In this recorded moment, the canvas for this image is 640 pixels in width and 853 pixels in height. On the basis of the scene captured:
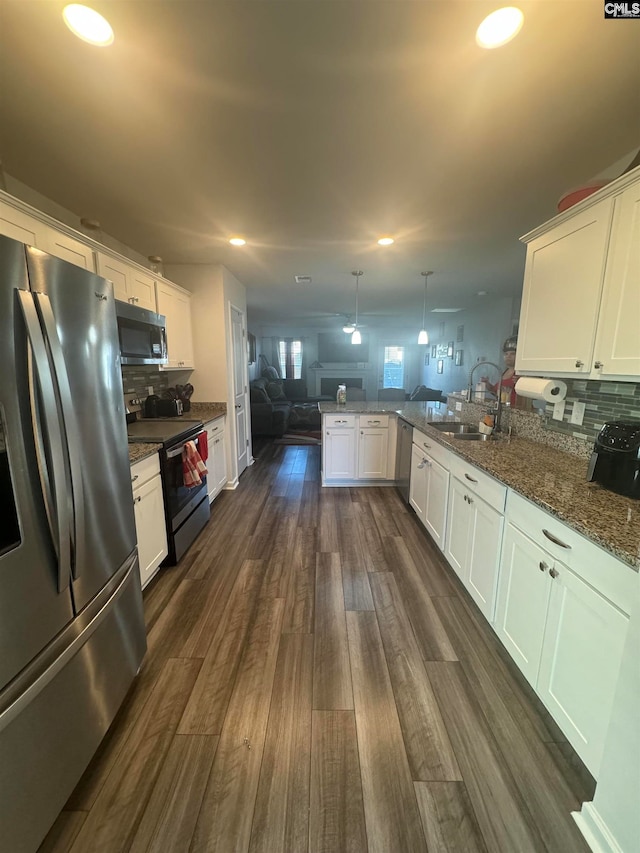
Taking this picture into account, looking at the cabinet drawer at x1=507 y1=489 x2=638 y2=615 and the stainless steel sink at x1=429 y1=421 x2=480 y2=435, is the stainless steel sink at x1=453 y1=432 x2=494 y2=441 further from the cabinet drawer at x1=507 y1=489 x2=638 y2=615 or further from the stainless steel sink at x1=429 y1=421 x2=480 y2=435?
the cabinet drawer at x1=507 y1=489 x2=638 y2=615

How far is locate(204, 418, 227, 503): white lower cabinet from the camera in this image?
3225 mm

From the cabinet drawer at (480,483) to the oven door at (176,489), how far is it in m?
1.98

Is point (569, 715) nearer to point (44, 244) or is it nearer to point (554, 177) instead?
point (554, 177)

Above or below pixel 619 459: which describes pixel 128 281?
above

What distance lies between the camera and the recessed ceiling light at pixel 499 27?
39.2 inches

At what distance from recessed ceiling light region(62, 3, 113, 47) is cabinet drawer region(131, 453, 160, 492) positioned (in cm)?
173

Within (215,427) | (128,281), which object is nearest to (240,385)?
(215,427)

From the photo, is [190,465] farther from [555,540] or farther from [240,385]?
[555,540]

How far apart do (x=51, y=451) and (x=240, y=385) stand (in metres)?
3.37

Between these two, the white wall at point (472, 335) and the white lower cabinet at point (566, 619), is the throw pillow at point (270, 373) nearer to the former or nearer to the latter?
the white wall at point (472, 335)

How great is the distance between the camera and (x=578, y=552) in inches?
43.4

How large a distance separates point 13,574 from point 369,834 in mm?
1333

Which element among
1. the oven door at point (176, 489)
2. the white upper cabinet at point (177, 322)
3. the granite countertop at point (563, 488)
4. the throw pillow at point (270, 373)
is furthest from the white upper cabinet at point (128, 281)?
the throw pillow at point (270, 373)

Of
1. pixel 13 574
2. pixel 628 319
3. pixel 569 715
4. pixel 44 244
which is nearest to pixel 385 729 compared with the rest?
pixel 569 715
